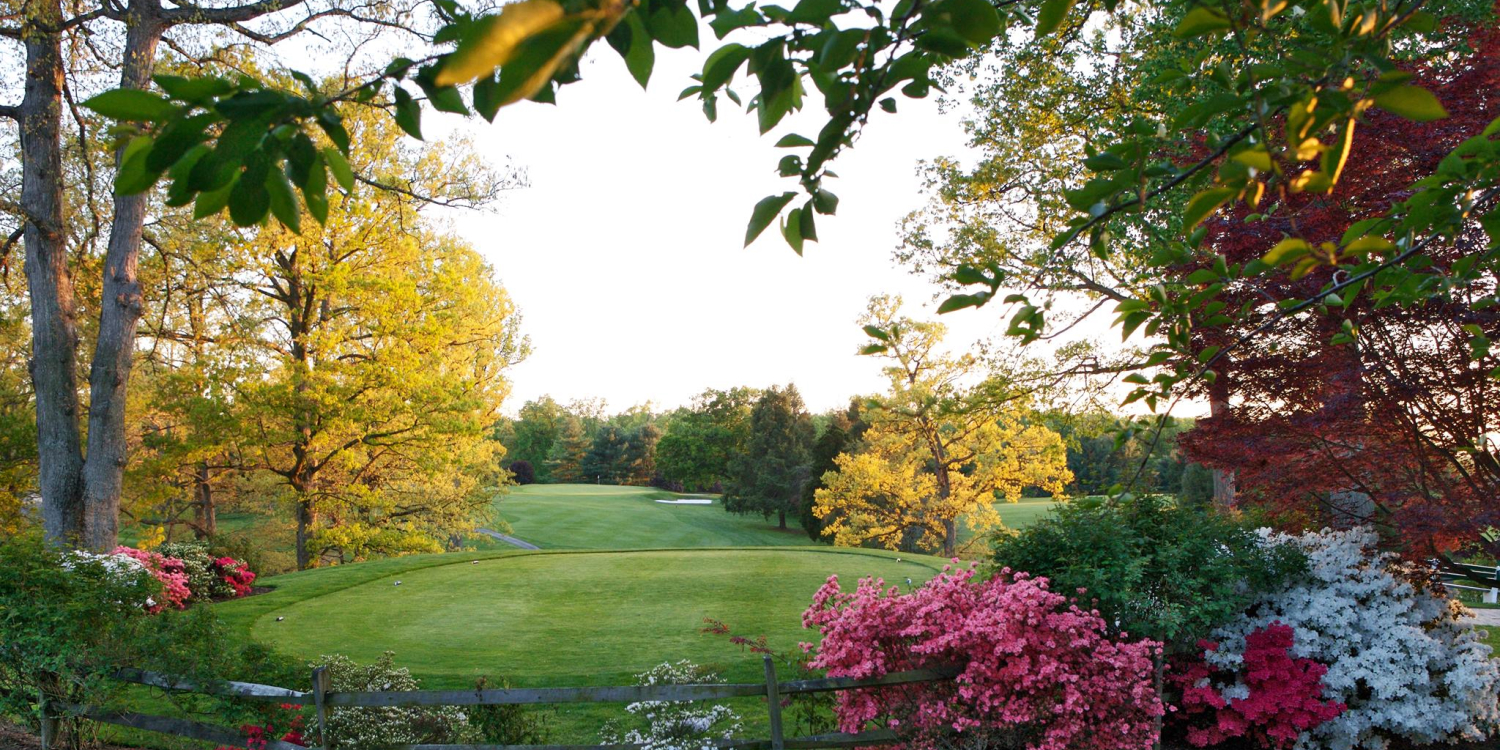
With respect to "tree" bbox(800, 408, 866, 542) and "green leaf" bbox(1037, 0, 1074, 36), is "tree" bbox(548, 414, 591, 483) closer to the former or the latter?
"tree" bbox(800, 408, 866, 542)

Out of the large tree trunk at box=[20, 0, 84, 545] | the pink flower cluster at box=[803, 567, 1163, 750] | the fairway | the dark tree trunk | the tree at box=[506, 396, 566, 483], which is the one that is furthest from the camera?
the tree at box=[506, 396, 566, 483]

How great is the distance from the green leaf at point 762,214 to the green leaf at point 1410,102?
0.69m

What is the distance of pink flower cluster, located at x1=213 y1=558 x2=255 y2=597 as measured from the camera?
10.8 meters

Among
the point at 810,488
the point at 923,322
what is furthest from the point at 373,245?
the point at 810,488

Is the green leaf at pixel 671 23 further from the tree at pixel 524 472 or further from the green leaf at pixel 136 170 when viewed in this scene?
the tree at pixel 524 472

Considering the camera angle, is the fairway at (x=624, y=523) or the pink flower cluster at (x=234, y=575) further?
the fairway at (x=624, y=523)

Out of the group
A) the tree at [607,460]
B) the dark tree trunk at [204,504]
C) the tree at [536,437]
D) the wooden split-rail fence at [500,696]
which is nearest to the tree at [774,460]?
the tree at [607,460]

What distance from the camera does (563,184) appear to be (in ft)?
39.9

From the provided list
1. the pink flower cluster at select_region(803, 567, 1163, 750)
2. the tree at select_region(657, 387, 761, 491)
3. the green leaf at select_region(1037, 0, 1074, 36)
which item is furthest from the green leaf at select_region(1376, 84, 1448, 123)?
the tree at select_region(657, 387, 761, 491)

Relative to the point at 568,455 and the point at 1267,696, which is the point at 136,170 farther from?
the point at 568,455

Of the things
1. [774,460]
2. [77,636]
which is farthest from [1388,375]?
[774,460]

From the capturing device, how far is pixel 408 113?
1.09 m

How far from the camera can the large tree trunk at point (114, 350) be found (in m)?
8.94

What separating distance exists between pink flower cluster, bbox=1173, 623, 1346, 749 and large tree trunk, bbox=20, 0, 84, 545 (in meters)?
10.7
